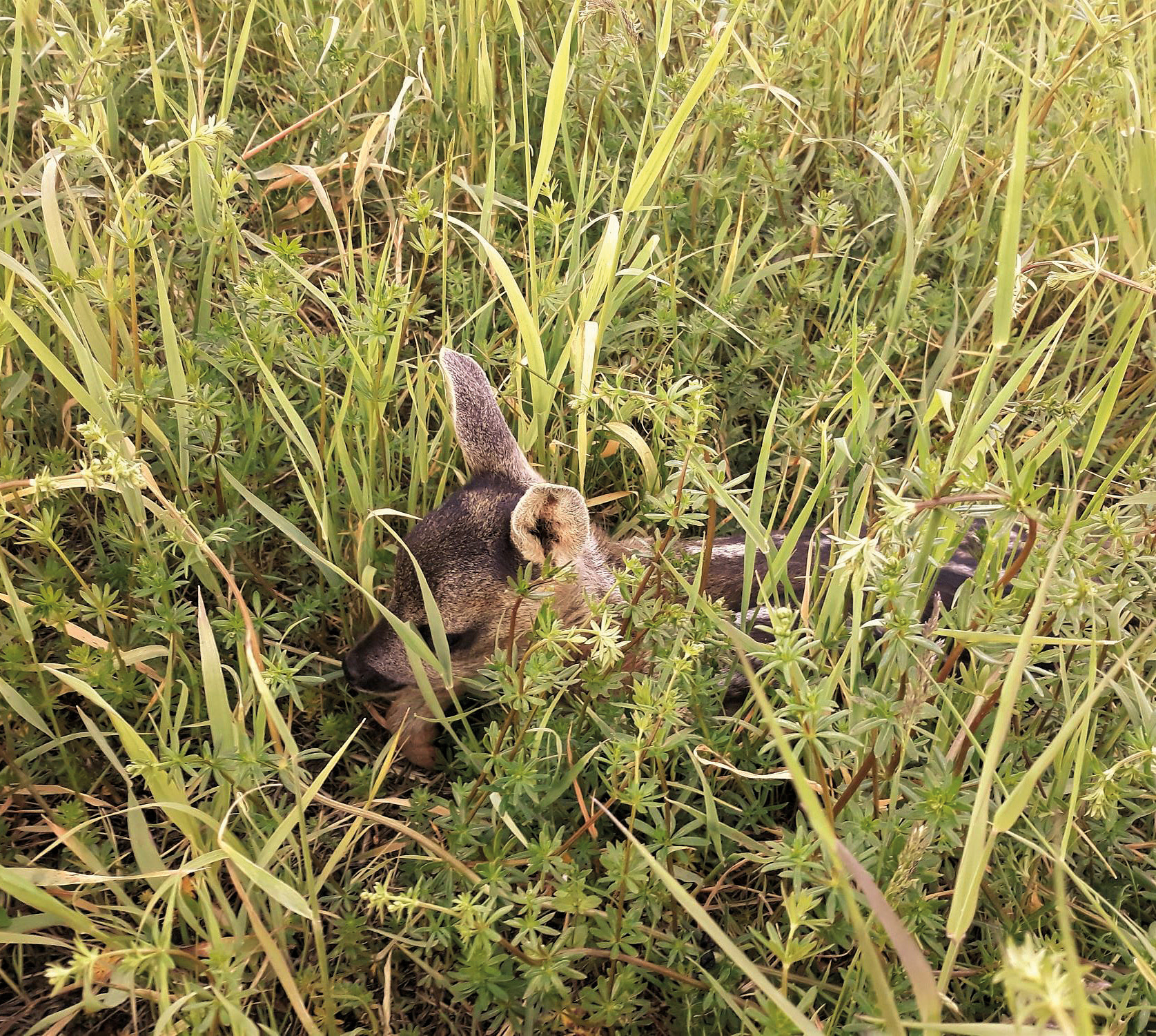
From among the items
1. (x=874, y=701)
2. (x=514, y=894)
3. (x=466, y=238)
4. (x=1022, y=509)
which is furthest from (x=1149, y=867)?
(x=466, y=238)

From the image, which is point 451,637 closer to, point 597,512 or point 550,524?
point 550,524

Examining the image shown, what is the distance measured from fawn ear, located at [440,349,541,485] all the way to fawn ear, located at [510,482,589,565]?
0.94 ft

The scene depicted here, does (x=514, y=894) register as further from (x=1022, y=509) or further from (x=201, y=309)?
(x=201, y=309)

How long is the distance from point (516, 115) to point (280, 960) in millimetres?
3755

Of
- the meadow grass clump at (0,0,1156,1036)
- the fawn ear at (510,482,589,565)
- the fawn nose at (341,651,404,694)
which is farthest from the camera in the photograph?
the fawn nose at (341,651,404,694)

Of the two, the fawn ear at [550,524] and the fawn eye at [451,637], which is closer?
the fawn ear at [550,524]

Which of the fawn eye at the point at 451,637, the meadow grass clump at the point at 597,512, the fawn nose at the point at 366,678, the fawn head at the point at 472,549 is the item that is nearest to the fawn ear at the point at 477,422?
the fawn head at the point at 472,549

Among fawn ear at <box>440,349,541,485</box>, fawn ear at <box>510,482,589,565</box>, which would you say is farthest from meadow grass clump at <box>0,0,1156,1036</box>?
fawn ear at <box>510,482,589,565</box>

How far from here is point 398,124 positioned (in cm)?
464

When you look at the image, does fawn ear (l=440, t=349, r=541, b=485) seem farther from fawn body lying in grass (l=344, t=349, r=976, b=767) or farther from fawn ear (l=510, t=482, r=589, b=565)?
fawn ear (l=510, t=482, r=589, b=565)

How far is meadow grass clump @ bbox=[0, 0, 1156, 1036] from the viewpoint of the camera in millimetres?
2564

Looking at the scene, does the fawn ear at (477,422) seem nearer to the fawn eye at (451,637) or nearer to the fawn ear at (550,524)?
the fawn ear at (550,524)

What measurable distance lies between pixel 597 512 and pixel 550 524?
2.65ft

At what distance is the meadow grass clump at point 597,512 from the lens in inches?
101
